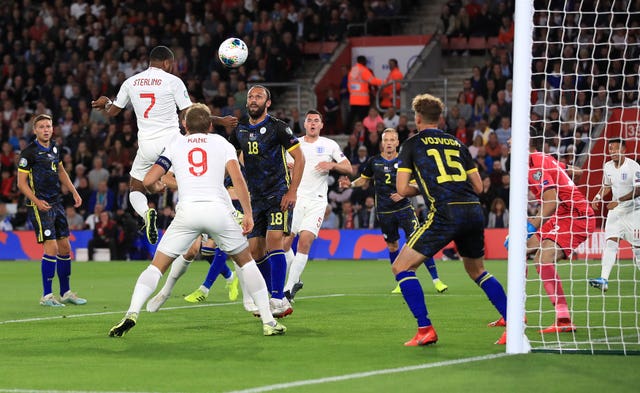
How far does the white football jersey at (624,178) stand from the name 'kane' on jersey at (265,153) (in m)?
5.76

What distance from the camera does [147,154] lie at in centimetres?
1391

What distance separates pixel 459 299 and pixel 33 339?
242 inches

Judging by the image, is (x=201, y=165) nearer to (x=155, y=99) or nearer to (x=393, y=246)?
(x=155, y=99)

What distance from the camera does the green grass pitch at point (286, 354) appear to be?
779cm

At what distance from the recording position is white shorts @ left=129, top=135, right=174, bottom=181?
45.6 ft

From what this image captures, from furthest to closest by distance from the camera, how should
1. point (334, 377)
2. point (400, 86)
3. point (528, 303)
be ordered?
point (400, 86), point (528, 303), point (334, 377)

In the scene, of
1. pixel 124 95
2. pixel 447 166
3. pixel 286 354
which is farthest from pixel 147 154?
pixel 447 166

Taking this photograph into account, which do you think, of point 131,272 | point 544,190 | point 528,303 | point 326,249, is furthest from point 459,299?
point 326,249

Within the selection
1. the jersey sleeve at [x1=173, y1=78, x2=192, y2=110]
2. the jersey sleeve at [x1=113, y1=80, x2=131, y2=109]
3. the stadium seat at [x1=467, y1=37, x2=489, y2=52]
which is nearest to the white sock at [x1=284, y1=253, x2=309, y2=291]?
the jersey sleeve at [x1=173, y1=78, x2=192, y2=110]

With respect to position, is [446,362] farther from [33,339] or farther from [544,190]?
[33,339]

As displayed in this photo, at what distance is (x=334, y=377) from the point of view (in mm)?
8055

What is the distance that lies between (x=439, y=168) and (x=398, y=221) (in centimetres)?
675

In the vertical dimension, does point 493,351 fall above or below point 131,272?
above

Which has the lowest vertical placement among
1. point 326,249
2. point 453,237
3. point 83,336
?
point 326,249
